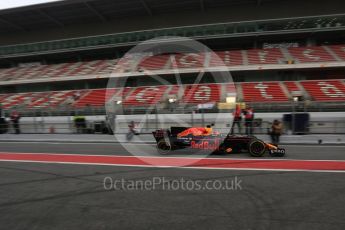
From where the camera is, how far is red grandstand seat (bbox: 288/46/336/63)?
88.3 ft

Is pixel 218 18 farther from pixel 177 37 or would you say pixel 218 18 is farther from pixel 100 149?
pixel 100 149

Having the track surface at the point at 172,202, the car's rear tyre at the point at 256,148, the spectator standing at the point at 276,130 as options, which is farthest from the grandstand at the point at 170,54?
the track surface at the point at 172,202

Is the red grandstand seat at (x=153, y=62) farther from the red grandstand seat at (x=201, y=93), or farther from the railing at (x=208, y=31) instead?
the red grandstand seat at (x=201, y=93)

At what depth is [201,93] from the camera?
85.4 ft

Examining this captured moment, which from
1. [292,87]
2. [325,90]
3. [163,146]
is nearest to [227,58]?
[292,87]

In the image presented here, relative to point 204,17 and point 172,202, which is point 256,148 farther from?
point 204,17

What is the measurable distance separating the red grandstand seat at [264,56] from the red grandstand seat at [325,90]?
373cm

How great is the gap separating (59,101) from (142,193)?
26784 mm

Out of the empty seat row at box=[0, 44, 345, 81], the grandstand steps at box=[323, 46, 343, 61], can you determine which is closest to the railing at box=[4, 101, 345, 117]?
the empty seat row at box=[0, 44, 345, 81]

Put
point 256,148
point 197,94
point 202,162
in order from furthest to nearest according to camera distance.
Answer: point 197,94, point 256,148, point 202,162

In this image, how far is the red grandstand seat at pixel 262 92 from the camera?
2420cm

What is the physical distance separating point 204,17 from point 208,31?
11.2 ft

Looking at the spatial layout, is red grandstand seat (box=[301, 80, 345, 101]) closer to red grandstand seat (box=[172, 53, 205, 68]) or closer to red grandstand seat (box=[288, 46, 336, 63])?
red grandstand seat (box=[288, 46, 336, 63])

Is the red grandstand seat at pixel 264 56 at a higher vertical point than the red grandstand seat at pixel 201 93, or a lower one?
higher
